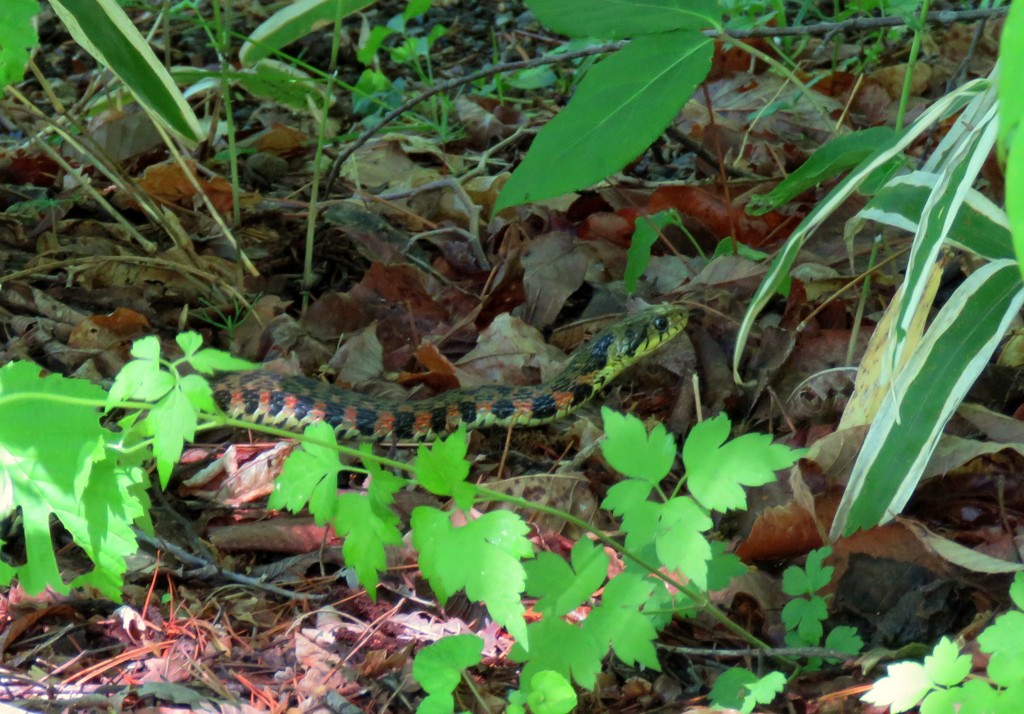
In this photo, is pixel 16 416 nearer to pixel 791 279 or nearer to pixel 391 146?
pixel 791 279

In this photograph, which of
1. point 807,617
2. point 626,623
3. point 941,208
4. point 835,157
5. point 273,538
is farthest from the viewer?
point 273,538

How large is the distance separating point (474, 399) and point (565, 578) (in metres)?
1.76

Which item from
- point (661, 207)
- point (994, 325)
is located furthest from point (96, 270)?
point (994, 325)

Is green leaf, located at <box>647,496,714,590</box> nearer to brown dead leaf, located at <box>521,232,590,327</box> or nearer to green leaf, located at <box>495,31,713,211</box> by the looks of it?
green leaf, located at <box>495,31,713,211</box>

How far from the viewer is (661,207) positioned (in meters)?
4.06

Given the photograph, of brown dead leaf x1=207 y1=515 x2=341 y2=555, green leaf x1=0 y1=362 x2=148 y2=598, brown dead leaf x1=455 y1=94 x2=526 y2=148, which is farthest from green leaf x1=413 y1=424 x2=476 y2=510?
brown dead leaf x1=455 y1=94 x2=526 y2=148

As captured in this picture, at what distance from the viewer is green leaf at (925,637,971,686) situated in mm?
1669

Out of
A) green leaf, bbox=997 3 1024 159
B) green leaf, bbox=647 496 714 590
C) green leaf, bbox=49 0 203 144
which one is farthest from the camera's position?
green leaf, bbox=49 0 203 144

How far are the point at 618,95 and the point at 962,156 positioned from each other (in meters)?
0.80

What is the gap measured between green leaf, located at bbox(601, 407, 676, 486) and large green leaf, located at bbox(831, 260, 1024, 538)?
0.57 metres

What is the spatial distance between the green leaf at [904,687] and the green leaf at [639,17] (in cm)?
151

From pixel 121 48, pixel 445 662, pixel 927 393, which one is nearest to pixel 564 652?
pixel 445 662

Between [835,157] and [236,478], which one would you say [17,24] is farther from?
[835,157]

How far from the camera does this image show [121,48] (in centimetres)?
310
